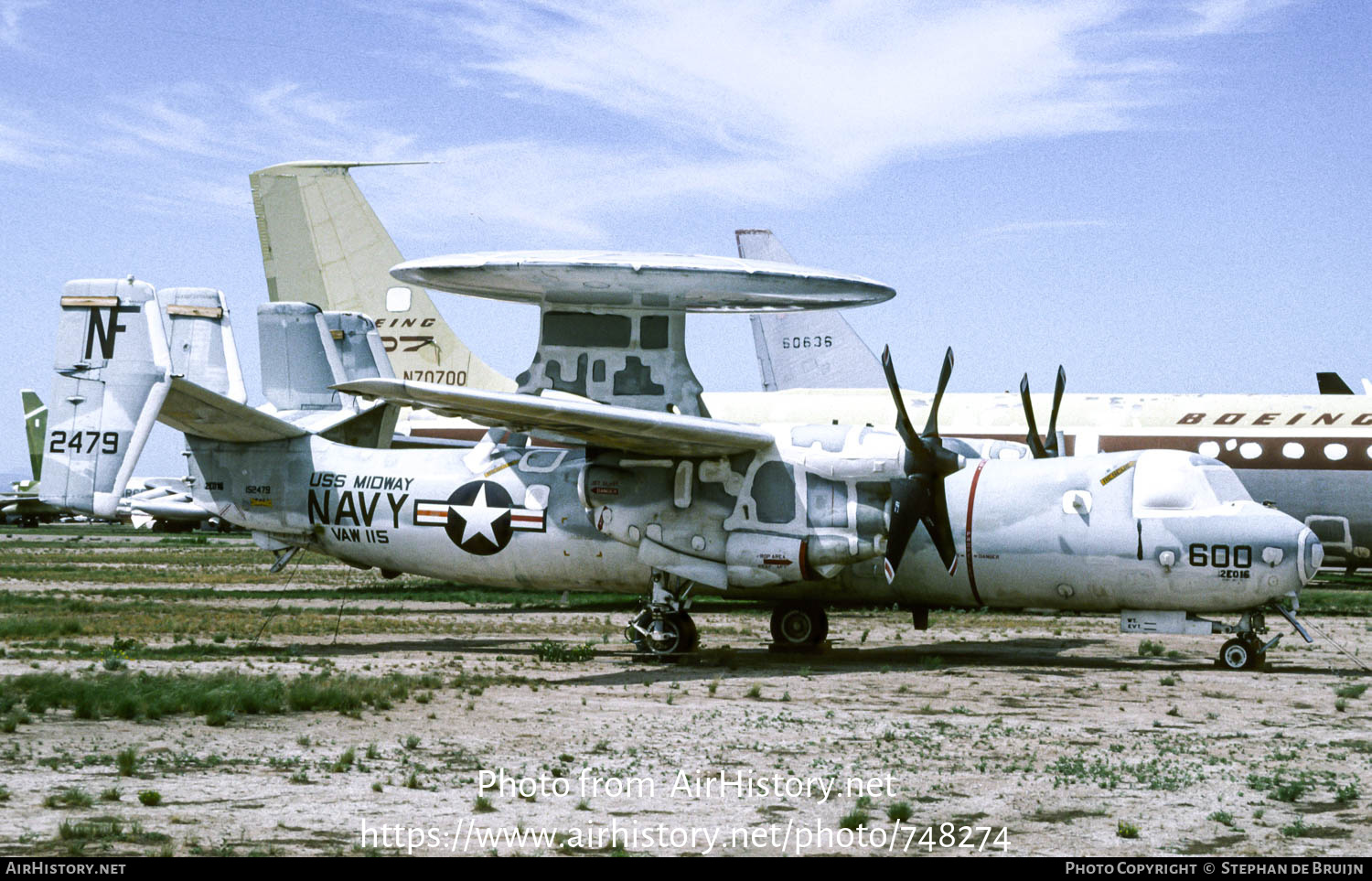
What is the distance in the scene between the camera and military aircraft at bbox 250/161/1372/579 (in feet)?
98.6

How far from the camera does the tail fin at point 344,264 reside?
3791cm

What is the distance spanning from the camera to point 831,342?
146 ft

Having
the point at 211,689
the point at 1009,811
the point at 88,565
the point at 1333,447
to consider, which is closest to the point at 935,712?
the point at 1009,811

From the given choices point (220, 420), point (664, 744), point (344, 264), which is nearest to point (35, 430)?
point (344, 264)

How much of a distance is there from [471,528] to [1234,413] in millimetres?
20605

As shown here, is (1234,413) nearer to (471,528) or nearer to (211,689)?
(471,528)

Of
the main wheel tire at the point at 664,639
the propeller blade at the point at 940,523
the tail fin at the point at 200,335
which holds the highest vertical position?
the tail fin at the point at 200,335

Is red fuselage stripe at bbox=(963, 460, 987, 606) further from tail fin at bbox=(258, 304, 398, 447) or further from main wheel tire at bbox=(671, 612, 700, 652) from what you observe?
tail fin at bbox=(258, 304, 398, 447)

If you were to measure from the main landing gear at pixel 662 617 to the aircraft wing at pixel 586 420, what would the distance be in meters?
2.12

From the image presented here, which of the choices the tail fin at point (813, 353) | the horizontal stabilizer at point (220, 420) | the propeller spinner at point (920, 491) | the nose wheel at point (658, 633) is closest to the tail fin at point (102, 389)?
the horizontal stabilizer at point (220, 420)

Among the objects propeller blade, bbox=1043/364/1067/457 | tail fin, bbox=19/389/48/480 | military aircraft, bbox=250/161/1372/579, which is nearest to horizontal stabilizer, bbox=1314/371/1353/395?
military aircraft, bbox=250/161/1372/579

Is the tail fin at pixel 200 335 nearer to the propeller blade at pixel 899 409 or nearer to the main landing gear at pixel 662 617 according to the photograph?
the main landing gear at pixel 662 617

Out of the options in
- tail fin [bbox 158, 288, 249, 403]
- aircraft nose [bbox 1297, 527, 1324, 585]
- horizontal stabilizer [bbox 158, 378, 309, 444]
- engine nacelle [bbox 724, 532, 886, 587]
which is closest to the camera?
aircraft nose [bbox 1297, 527, 1324, 585]

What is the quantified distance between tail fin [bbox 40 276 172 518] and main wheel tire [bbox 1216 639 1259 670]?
16.2 metres
